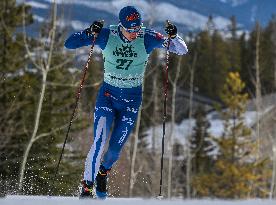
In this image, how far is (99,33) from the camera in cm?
628

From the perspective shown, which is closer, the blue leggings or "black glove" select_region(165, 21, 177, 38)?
the blue leggings

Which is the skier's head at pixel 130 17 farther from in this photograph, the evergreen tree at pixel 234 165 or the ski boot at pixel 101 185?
the evergreen tree at pixel 234 165

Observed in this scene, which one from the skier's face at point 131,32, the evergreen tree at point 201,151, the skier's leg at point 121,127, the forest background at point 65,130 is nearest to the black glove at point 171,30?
the skier's face at point 131,32

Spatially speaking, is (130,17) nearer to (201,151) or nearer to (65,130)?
(65,130)

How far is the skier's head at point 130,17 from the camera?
6.02 metres

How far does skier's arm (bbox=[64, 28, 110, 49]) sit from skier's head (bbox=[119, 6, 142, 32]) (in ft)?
1.02

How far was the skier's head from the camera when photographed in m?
6.02

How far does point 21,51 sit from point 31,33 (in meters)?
1.19

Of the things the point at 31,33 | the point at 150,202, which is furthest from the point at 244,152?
the point at 150,202

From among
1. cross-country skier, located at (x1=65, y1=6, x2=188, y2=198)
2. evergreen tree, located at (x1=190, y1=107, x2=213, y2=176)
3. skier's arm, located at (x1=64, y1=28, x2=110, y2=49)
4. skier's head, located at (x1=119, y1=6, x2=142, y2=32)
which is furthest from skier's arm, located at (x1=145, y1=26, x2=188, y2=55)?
evergreen tree, located at (x1=190, y1=107, x2=213, y2=176)

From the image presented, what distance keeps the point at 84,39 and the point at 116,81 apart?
0.60 m

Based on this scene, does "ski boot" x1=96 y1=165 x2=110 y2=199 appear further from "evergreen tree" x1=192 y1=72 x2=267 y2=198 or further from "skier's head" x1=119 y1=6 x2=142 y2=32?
Answer: "evergreen tree" x1=192 y1=72 x2=267 y2=198

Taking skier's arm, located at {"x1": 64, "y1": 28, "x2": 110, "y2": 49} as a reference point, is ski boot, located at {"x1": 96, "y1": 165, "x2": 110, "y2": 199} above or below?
below

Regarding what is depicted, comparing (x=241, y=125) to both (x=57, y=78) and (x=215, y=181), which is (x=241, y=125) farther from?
(x=57, y=78)
